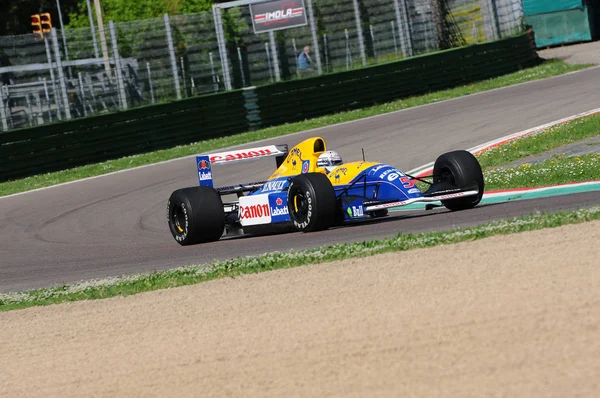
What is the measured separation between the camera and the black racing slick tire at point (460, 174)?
417 inches

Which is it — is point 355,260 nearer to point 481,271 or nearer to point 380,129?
point 481,271

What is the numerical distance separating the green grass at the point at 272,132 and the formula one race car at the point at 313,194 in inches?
327

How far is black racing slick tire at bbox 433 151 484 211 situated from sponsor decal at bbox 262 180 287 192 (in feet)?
5.47

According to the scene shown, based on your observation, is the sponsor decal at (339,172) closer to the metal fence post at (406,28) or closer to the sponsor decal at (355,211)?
the sponsor decal at (355,211)

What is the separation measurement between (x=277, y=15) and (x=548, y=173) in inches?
586

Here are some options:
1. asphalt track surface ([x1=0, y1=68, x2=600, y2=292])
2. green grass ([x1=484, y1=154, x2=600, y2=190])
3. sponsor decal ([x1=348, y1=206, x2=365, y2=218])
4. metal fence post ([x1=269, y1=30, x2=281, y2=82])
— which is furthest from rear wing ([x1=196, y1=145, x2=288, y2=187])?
metal fence post ([x1=269, y1=30, x2=281, y2=82])

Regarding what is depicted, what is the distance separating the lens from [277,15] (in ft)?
85.8

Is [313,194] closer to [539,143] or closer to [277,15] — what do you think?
[539,143]

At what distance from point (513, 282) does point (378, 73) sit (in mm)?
19516

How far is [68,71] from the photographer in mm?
22312

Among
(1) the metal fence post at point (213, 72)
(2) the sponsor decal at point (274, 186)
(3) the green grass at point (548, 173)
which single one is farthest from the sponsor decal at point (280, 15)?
(2) the sponsor decal at point (274, 186)

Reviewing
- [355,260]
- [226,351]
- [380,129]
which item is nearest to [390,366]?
[226,351]

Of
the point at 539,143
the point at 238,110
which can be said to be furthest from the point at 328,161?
the point at 238,110

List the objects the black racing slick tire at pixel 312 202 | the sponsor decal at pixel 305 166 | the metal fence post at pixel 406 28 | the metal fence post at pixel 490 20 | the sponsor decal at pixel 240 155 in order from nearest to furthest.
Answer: the black racing slick tire at pixel 312 202, the sponsor decal at pixel 305 166, the sponsor decal at pixel 240 155, the metal fence post at pixel 406 28, the metal fence post at pixel 490 20
